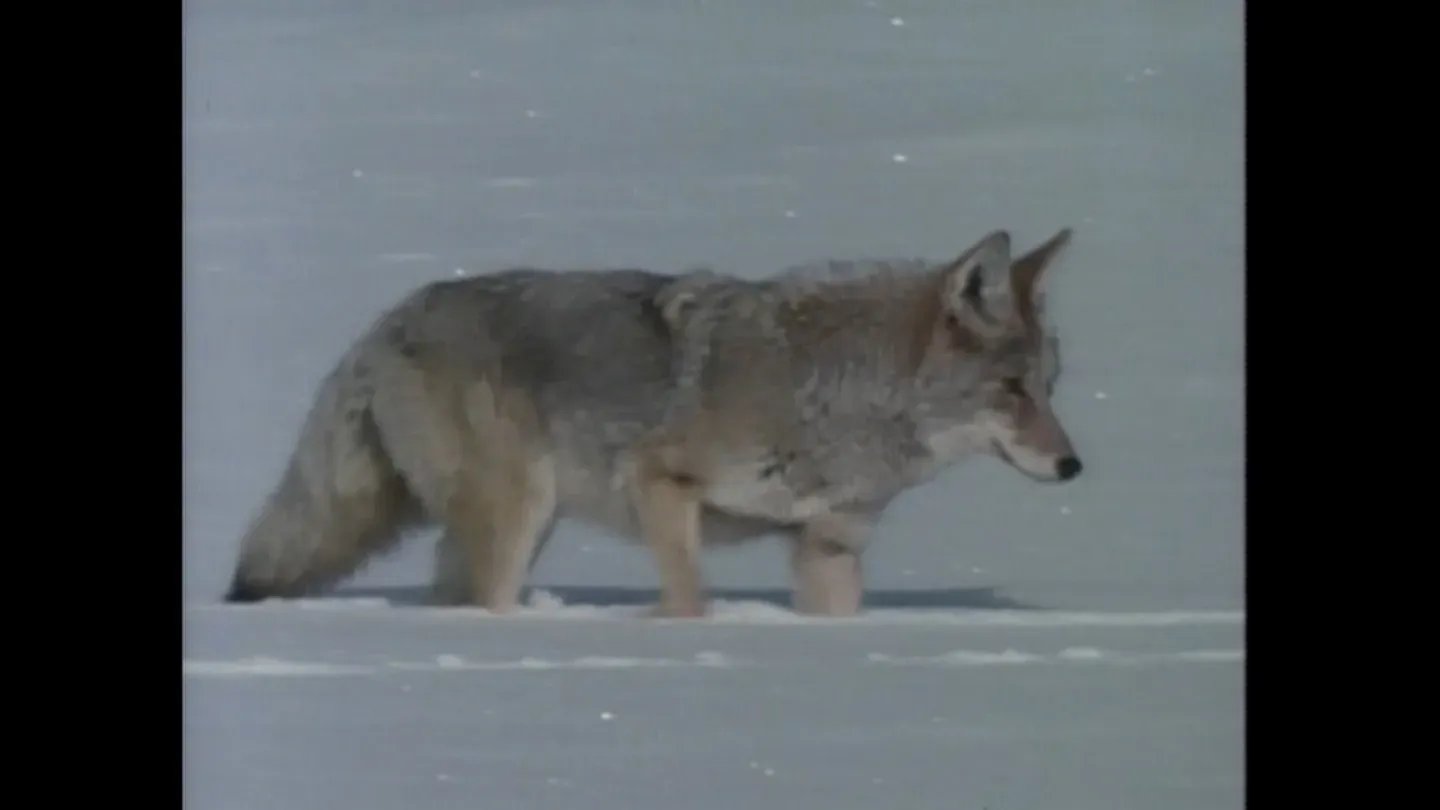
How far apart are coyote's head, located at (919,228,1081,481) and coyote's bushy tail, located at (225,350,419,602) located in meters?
0.60

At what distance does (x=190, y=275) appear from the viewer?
6.59 feet

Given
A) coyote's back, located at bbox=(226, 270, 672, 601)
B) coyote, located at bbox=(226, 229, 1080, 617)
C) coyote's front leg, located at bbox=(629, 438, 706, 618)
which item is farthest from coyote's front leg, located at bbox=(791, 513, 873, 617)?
coyote's back, located at bbox=(226, 270, 672, 601)

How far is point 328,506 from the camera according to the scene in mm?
2000

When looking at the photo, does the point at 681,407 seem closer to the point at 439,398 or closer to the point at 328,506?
the point at 439,398

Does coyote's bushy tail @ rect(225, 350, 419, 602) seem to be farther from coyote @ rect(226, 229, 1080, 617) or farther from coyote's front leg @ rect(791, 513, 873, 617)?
coyote's front leg @ rect(791, 513, 873, 617)

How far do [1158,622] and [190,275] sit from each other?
3.67 feet

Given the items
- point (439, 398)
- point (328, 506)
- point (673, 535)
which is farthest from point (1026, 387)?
point (328, 506)

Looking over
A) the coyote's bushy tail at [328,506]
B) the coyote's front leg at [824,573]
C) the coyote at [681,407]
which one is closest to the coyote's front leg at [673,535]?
the coyote at [681,407]

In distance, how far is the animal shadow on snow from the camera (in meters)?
1.98

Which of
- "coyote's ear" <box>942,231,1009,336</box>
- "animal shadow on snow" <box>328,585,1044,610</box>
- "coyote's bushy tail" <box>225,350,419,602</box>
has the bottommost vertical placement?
"animal shadow on snow" <box>328,585,1044,610</box>

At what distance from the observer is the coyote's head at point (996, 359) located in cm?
200
